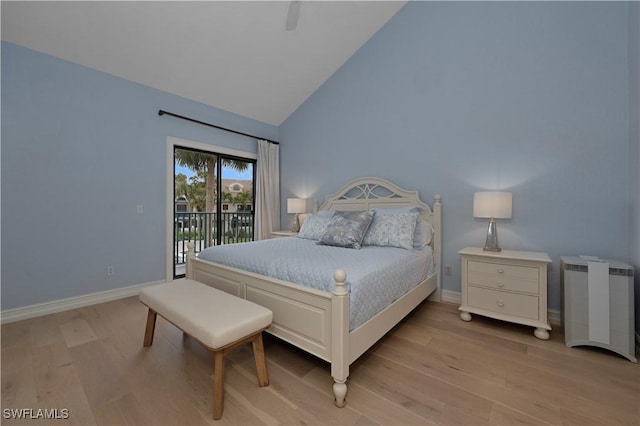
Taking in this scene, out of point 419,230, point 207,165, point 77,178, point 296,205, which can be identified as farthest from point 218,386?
point 207,165

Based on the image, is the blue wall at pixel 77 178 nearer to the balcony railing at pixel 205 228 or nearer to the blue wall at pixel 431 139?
the blue wall at pixel 431 139

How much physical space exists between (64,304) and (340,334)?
3.19m

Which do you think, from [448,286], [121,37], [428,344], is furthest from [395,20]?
[428,344]

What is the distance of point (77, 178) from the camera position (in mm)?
2965

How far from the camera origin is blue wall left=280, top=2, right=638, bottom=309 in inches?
93.5

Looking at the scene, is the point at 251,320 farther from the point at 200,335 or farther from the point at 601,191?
Result: the point at 601,191

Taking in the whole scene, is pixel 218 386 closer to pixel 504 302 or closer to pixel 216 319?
pixel 216 319

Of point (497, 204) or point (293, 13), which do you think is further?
point (497, 204)

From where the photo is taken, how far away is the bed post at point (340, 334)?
150cm

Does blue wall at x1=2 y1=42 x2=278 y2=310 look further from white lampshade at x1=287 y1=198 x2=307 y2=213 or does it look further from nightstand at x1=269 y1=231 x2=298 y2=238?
white lampshade at x1=287 y1=198 x2=307 y2=213

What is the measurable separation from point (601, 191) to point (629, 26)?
1.41 meters

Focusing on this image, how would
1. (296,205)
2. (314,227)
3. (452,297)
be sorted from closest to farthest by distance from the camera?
(452,297) → (314,227) → (296,205)

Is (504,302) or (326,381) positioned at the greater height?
(504,302)

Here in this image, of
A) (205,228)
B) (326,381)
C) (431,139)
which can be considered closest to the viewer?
(326,381)
